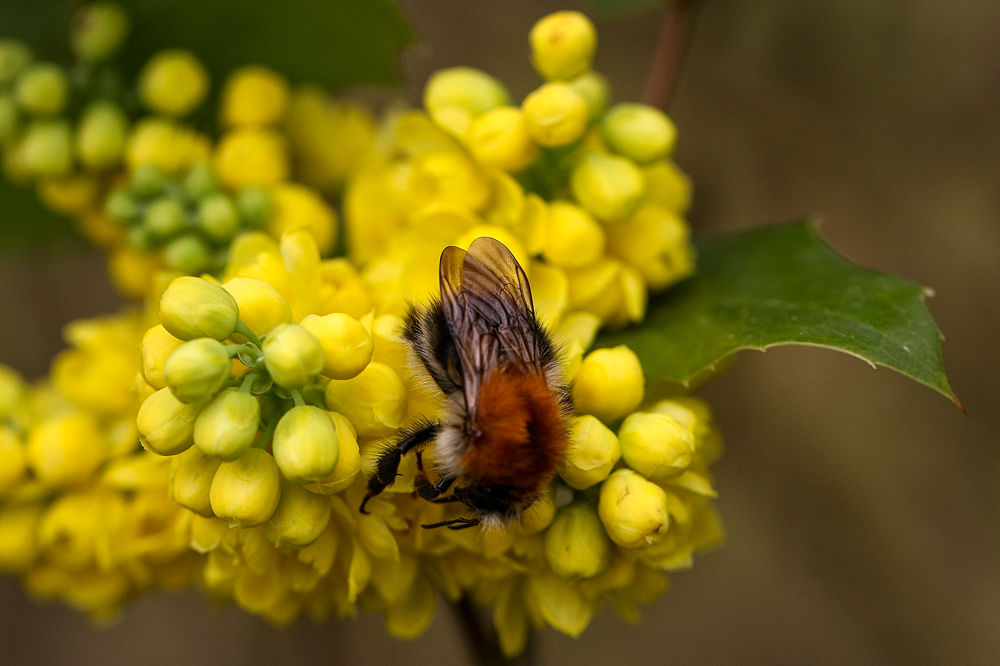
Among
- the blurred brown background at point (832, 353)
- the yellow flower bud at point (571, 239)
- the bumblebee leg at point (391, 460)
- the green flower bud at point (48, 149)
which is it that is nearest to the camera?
the bumblebee leg at point (391, 460)

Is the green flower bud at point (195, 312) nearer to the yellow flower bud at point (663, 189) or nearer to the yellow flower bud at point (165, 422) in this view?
the yellow flower bud at point (165, 422)

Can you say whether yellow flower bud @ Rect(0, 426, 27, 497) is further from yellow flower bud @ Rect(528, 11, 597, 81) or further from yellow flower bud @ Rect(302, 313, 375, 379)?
yellow flower bud @ Rect(528, 11, 597, 81)

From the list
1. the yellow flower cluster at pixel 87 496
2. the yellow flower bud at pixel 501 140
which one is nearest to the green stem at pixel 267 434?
the yellow flower cluster at pixel 87 496

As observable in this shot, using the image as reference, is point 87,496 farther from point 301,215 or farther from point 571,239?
point 571,239

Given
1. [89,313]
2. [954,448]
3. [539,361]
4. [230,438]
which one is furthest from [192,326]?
[89,313]

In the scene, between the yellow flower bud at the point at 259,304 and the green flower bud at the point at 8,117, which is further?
the green flower bud at the point at 8,117

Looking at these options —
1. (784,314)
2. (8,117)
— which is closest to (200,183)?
(8,117)

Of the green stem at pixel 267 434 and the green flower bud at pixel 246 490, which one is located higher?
the green stem at pixel 267 434

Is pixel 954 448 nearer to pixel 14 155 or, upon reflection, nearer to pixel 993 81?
pixel 993 81
